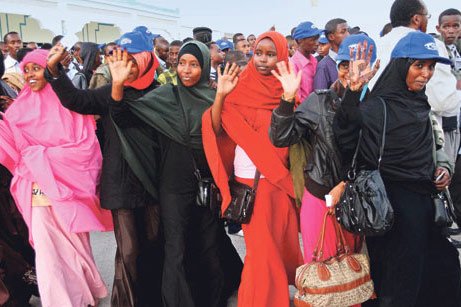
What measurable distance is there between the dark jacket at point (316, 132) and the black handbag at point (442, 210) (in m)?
0.59

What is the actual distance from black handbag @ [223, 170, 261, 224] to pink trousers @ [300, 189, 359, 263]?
328 millimetres

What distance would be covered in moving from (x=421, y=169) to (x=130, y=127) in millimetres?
1813

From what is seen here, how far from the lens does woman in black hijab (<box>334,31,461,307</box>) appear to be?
267 centimetres

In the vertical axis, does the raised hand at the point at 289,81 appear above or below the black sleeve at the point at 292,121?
above

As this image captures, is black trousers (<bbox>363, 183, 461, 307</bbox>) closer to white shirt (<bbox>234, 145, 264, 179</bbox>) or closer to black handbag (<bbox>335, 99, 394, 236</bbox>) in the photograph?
black handbag (<bbox>335, 99, 394, 236</bbox>)

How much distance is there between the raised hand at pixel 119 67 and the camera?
2.88 meters

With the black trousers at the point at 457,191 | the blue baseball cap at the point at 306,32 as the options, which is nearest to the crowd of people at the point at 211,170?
the black trousers at the point at 457,191

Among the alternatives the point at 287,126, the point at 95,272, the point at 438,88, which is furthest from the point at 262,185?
the point at 438,88

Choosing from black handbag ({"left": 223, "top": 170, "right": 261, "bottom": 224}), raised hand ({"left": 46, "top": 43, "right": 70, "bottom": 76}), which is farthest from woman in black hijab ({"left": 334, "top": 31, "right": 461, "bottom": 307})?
raised hand ({"left": 46, "top": 43, "right": 70, "bottom": 76})

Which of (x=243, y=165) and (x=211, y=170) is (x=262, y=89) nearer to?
(x=243, y=165)

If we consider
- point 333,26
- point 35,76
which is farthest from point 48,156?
point 333,26

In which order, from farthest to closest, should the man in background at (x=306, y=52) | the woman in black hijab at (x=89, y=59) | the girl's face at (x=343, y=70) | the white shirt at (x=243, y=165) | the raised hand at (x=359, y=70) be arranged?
the woman in black hijab at (x=89, y=59), the man in background at (x=306, y=52), the girl's face at (x=343, y=70), the white shirt at (x=243, y=165), the raised hand at (x=359, y=70)

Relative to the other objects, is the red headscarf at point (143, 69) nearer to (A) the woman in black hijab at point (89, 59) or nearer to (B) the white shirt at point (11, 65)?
(A) the woman in black hijab at point (89, 59)

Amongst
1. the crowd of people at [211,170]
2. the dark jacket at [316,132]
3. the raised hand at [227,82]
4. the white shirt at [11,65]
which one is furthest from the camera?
the white shirt at [11,65]
